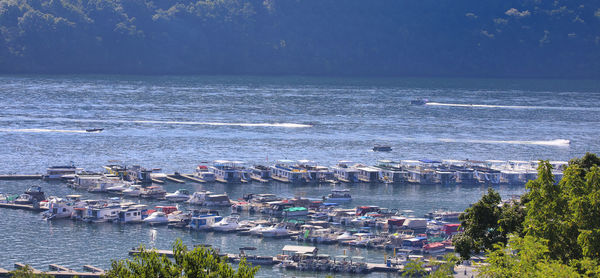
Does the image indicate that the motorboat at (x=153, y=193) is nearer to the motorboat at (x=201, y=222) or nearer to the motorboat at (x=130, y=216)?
the motorboat at (x=130, y=216)

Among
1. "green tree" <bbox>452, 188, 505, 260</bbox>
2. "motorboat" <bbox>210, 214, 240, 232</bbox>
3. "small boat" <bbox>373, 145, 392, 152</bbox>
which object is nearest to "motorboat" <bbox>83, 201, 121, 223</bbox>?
"motorboat" <bbox>210, 214, 240, 232</bbox>

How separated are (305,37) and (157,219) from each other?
449 feet

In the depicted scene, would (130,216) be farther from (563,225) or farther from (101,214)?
(563,225)

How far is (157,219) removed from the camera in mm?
38031

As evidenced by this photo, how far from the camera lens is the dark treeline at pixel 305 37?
154 metres

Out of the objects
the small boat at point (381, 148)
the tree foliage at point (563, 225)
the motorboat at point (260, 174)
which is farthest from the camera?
the small boat at point (381, 148)

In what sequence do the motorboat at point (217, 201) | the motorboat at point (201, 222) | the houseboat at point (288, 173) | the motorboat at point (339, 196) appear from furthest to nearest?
the houseboat at point (288, 173), the motorboat at point (339, 196), the motorboat at point (217, 201), the motorboat at point (201, 222)

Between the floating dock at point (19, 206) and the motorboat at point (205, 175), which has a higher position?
the motorboat at point (205, 175)

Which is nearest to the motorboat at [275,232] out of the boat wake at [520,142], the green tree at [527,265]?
the green tree at [527,265]

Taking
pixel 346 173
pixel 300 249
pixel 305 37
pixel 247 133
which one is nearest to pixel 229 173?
pixel 346 173

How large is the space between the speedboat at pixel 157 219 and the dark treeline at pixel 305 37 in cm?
11794

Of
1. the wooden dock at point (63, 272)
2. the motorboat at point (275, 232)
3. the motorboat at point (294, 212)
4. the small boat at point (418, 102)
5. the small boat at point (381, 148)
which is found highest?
the small boat at point (418, 102)

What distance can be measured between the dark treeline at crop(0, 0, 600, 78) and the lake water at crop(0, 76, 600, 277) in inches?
638

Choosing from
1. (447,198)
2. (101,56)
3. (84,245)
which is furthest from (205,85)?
(84,245)
